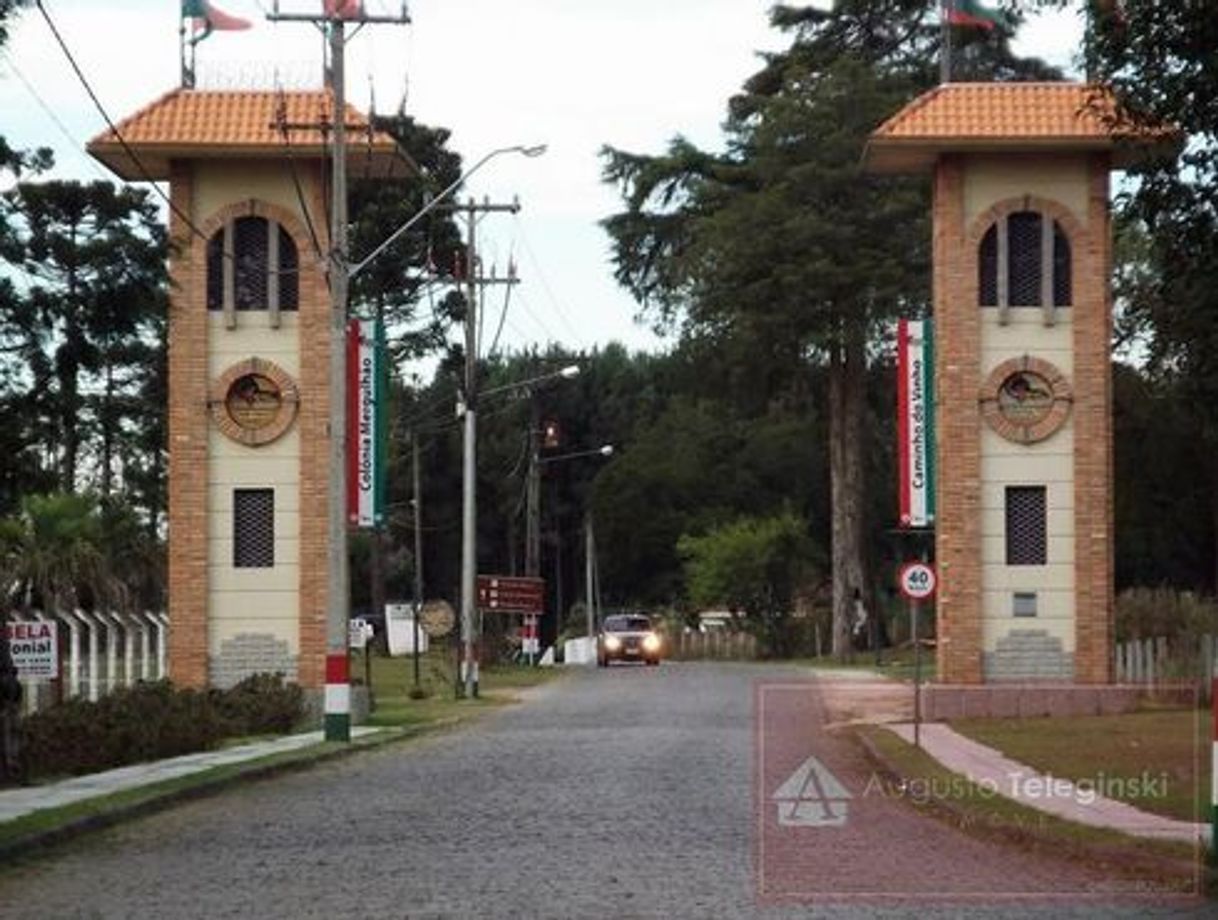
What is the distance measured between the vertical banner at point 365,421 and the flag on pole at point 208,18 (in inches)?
215

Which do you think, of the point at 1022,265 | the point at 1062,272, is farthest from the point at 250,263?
the point at 1062,272

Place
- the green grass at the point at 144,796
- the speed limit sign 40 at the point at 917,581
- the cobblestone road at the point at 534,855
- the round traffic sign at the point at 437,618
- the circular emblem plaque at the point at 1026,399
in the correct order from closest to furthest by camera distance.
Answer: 1. the cobblestone road at the point at 534,855
2. the green grass at the point at 144,796
3. the speed limit sign 40 at the point at 917,581
4. the circular emblem plaque at the point at 1026,399
5. the round traffic sign at the point at 437,618

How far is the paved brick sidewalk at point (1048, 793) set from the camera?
1752 cm

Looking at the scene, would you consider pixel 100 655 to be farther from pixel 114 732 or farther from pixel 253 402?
pixel 114 732

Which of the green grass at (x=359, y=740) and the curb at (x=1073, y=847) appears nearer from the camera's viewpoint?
the curb at (x=1073, y=847)

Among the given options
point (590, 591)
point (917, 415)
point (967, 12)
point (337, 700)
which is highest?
point (967, 12)

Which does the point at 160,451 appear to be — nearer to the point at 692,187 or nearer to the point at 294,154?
the point at 692,187

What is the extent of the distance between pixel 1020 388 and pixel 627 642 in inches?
1418

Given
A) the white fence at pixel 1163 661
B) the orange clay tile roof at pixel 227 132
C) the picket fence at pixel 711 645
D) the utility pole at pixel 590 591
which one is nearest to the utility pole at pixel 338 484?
the orange clay tile roof at pixel 227 132

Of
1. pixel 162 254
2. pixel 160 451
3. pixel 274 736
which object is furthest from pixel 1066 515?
pixel 160 451

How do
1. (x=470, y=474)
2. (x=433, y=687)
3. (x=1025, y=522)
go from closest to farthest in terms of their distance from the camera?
(x=1025, y=522)
(x=470, y=474)
(x=433, y=687)

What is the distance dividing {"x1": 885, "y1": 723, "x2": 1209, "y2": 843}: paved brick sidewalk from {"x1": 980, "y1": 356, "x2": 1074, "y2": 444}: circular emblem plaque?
33.7 feet

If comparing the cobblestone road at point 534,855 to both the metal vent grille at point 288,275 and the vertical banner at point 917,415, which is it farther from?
the metal vent grille at point 288,275

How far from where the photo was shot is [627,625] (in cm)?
7569
